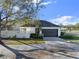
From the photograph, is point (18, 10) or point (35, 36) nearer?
point (18, 10)

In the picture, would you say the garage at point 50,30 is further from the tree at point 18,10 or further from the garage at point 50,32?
the tree at point 18,10

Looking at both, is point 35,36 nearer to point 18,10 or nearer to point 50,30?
point 50,30

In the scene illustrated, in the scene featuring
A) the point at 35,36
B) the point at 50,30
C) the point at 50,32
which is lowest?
the point at 35,36

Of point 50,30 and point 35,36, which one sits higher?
point 50,30

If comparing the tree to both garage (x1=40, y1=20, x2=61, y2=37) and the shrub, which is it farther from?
garage (x1=40, y1=20, x2=61, y2=37)

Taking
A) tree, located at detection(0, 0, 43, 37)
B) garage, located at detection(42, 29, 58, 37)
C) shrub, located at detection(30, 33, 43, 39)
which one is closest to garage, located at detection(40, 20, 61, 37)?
garage, located at detection(42, 29, 58, 37)

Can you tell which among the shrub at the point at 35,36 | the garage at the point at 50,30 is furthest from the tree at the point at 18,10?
the garage at the point at 50,30

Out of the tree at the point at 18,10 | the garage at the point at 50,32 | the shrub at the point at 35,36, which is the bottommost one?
the shrub at the point at 35,36

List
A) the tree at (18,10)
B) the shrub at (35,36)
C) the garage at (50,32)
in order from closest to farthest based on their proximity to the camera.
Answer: the tree at (18,10) → the shrub at (35,36) → the garage at (50,32)

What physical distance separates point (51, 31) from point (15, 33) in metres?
8.93

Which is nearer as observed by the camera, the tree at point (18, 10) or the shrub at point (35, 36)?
the tree at point (18, 10)

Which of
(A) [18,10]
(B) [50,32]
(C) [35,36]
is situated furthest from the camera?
(B) [50,32]

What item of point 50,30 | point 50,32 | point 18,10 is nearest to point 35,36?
point 50,30

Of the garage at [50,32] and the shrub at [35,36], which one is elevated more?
the garage at [50,32]
